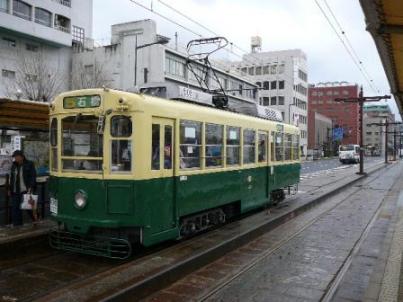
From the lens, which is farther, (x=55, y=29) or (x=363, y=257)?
(x=55, y=29)

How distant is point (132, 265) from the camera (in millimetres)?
7785

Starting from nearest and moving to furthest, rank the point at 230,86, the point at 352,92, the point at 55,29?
the point at 55,29, the point at 230,86, the point at 352,92

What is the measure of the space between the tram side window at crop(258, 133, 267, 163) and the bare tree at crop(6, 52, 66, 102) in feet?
84.7

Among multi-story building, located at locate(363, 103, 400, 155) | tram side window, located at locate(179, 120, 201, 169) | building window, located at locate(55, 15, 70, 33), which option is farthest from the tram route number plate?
multi-story building, located at locate(363, 103, 400, 155)

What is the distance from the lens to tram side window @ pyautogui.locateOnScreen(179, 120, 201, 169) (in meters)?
9.09

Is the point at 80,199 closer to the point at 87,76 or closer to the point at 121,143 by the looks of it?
the point at 121,143

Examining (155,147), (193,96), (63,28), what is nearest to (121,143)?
(155,147)

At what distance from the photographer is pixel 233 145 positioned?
11.4 metres

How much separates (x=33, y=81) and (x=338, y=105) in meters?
105

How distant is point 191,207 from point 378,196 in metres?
13.4

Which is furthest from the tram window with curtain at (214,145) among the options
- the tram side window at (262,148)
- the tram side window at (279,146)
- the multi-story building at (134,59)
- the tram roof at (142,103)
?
the multi-story building at (134,59)

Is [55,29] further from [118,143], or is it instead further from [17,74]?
[118,143]

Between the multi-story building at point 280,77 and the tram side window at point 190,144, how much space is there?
3172 inches

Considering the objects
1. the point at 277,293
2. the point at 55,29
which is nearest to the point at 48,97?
the point at 55,29
